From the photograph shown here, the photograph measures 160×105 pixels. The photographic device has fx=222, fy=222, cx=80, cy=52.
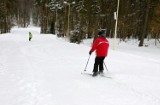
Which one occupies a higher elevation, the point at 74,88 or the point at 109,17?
the point at 109,17

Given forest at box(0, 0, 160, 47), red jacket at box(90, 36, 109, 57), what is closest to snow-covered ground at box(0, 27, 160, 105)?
red jacket at box(90, 36, 109, 57)

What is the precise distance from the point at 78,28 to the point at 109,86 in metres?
31.3

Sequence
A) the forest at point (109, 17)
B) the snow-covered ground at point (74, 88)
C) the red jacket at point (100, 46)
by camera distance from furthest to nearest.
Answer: the forest at point (109, 17) → the red jacket at point (100, 46) → the snow-covered ground at point (74, 88)

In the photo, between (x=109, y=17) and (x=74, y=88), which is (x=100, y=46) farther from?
(x=109, y=17)

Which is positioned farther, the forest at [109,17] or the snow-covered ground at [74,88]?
the forest at [109,17]

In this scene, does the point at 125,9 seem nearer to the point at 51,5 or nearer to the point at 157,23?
the point at 157,23

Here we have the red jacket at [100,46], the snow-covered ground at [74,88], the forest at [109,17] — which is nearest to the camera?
the snow-covered ground at [74,88]

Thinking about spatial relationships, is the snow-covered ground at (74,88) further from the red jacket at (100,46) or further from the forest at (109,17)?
the forest at (109,17)

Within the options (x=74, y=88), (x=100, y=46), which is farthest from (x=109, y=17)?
(x=74, y=88)

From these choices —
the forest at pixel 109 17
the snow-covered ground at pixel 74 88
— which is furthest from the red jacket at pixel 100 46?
the forest at pixel 109 17

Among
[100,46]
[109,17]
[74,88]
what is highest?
[109,17]

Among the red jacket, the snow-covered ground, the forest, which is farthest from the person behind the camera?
the forest

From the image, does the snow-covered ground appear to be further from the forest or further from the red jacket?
the forest

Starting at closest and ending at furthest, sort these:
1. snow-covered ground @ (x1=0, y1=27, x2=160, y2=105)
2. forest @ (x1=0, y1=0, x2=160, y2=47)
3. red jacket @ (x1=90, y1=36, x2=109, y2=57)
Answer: snow-covered ground @ (x1=0, y1=27, x2=160, y2=105)
red jacket @ (x1=90, y1=36, x2=109, y2=57)
forest @ (x1=0, y1=0, x2=160, y2=47)
